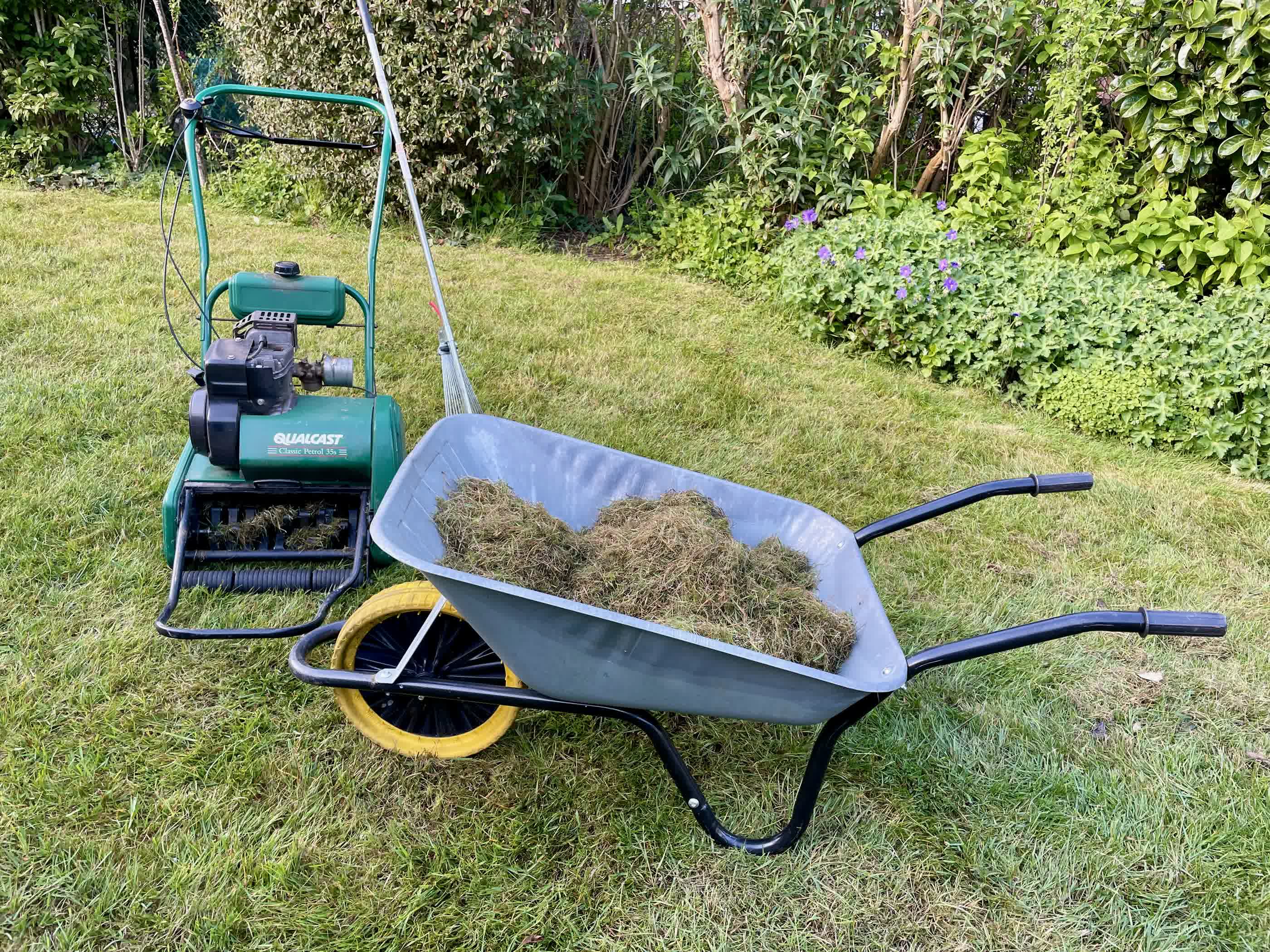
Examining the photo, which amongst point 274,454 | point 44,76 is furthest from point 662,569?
point 44,76

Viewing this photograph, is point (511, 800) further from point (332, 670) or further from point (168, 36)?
point (168, 36)

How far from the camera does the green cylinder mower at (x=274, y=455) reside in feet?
7.74

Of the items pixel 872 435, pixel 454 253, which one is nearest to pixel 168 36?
pixel 454 253

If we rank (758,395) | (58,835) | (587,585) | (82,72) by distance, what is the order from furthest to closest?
(82,72) < (758,395) < (587,585) < (58,835)

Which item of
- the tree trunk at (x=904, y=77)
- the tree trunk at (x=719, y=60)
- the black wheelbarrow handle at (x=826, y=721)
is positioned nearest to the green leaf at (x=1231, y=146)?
the tree trunk at (x=904, y=77)

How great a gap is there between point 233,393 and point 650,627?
152 cm

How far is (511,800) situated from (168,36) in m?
8.05

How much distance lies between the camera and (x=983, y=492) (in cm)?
211

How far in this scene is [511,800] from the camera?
6.84ft

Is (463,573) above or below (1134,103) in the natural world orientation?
below

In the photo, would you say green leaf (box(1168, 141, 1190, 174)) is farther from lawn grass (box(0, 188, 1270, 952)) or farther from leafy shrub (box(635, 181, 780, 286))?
leafy shrub (box(635, 181, 780, 286))

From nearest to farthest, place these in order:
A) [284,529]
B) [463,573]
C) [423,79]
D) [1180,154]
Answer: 1. [463,573]
2. [284,529]
3. [1180,154]
4. [423,79]

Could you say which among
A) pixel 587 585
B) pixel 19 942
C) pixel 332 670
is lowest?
pixel 19 942

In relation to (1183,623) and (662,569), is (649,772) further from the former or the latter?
(1183,623)
